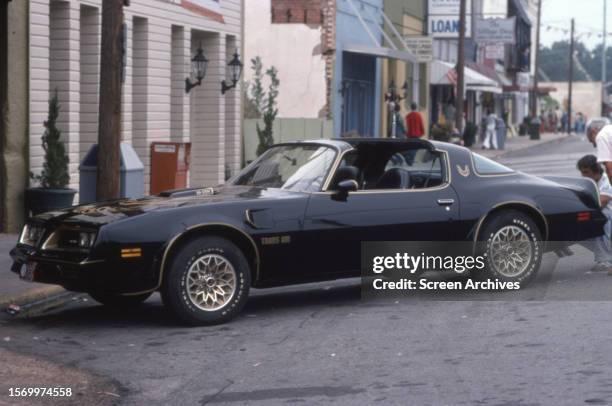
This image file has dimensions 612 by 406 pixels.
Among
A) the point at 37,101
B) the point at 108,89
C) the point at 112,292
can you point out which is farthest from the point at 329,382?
the point at 37,101

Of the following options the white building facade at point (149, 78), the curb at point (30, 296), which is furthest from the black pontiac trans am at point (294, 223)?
the white building facade at point (149, 78)

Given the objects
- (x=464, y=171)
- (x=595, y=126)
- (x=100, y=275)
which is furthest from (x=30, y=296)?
(x=595, y=126)

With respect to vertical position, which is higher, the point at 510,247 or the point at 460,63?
the point at 460,63

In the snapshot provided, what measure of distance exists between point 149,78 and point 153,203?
11778 millimetres

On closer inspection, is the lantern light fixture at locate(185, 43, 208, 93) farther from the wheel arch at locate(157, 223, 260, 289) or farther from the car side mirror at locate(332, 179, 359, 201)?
the wheel arch at locate(157, 223, 260, 289)

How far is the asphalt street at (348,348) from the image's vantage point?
7.38 metres

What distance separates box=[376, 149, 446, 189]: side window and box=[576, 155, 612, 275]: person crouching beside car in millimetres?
1914

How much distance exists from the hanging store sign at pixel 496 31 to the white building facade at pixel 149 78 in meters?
28.6

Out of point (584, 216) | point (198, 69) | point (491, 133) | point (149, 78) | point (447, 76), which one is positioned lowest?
point (584, 216)

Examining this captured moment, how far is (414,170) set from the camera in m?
11.2

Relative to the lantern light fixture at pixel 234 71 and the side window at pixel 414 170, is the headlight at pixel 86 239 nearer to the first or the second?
the side window at pixel 414 170

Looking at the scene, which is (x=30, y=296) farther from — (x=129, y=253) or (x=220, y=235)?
(x=220, y=235)

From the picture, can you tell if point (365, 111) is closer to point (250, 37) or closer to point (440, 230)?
point (250, 37)

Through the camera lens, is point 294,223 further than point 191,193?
No
